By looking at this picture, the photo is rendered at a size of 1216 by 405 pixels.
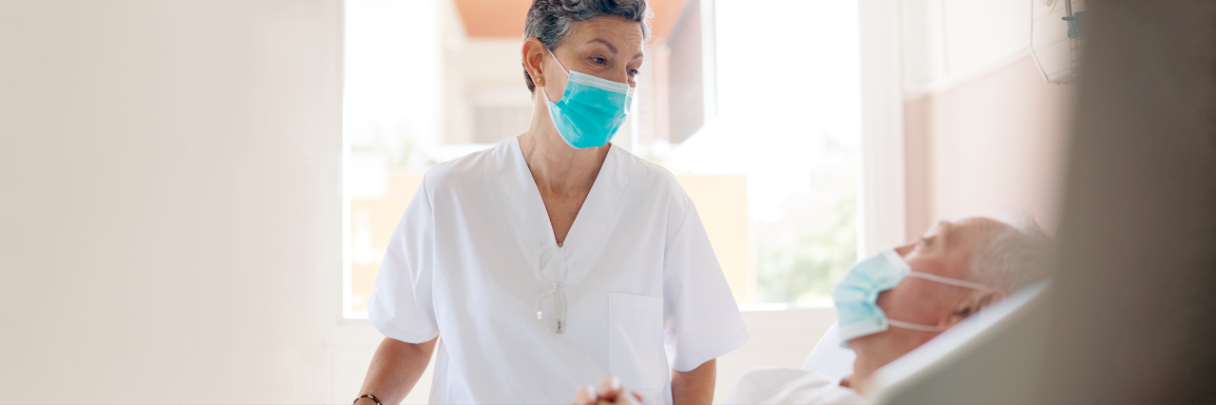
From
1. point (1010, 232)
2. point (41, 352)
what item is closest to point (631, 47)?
point (1010, 232)

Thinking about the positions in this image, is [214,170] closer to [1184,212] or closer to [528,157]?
[528,157]

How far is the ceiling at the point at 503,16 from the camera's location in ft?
7.77

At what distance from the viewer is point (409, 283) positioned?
1256 millimetres

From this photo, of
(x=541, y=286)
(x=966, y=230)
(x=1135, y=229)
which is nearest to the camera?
(x=1135, y=229)

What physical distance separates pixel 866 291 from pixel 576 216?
0.73m

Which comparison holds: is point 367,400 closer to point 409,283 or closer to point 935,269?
point 409,283

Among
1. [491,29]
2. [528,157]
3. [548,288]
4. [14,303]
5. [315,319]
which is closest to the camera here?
[14,303]

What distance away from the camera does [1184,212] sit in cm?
17

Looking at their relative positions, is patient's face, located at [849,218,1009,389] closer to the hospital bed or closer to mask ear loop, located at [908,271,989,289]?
mask ear loop, located at [908,271,989,289]

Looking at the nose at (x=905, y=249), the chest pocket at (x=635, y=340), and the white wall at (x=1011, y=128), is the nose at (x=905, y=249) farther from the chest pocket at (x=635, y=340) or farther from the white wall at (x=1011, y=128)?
the chest pocket at (x=635, y=340)

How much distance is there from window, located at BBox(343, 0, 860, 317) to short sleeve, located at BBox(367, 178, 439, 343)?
0.95 meters

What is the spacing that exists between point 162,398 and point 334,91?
100 centimetres

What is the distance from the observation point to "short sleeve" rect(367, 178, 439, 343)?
48.7 inches

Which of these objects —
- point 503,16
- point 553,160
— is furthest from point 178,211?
point 503,16
